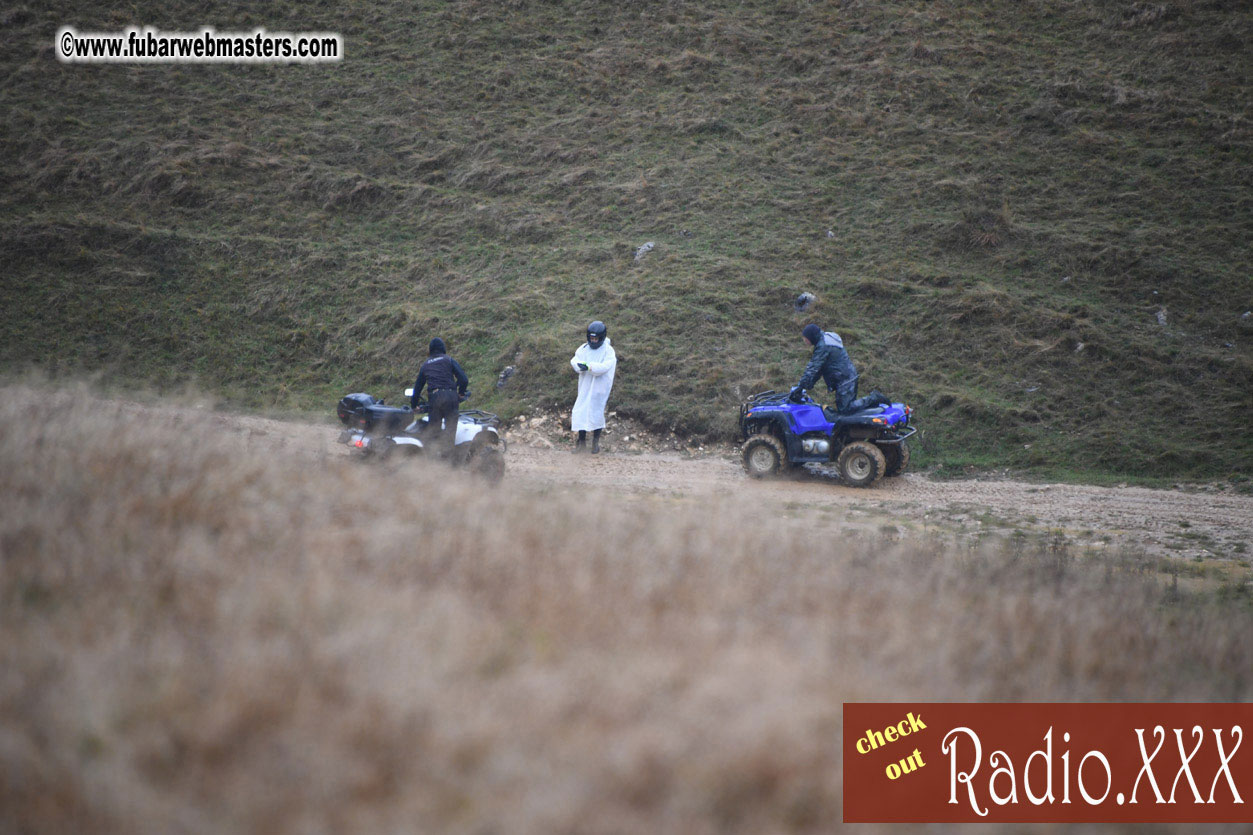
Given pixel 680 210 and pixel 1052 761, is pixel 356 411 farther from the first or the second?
pixel 680 210

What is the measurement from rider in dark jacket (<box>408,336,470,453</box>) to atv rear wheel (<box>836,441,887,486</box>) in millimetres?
5832

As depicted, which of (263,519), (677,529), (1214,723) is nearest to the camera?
(1214,723)

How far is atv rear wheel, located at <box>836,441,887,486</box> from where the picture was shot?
12.2m

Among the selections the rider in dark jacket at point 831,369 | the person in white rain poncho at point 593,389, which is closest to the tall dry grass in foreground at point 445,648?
the rider in dark jacket at point 831,369

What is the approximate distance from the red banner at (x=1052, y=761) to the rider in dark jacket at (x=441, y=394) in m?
7.23

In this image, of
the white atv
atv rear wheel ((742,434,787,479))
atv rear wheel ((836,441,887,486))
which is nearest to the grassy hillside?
atv rear wheel ((742,434,787,479))

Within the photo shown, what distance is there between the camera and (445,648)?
3938 mm

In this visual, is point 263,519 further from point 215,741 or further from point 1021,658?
point 1021,658

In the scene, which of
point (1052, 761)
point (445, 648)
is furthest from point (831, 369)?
point (445, 648)

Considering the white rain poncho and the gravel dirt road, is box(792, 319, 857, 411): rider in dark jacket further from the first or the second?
the white rain poncho

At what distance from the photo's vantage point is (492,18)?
33312mm

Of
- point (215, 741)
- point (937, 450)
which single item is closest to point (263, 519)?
point (215, 741)

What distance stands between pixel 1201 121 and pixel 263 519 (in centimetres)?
2794

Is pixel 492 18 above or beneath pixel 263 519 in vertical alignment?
above
